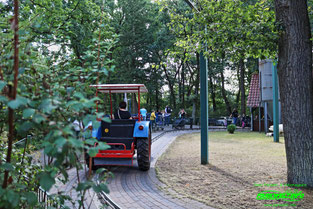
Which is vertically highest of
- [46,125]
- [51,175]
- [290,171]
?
[46,125]

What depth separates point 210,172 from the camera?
6.82 metres

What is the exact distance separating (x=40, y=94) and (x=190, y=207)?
3.40 metres

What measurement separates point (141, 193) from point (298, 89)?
141 inches

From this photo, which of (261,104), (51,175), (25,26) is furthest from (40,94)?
(261,104)

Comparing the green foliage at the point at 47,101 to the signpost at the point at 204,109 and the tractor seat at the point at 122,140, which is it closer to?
the tractor seat at the point at 122,140

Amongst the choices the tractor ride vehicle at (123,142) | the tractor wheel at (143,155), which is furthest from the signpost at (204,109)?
the tractor wheel at (143,155)

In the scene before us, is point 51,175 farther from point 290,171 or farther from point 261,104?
point 261,104

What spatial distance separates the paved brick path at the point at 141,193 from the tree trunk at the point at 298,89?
7.13 feet

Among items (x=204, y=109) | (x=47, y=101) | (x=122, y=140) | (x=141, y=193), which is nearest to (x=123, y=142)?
(x=122, y=140)

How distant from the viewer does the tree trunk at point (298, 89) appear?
514 cm

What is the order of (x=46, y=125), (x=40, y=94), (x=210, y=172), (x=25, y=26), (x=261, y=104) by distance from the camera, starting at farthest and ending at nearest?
1. (x=261, y=104)
2. (x=210, y=172)
3. (x=25, y=26)
4. (x=40, y=94)
5. (x=46, y=125)

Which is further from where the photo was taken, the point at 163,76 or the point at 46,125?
the point at 163,76

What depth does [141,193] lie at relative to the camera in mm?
5242

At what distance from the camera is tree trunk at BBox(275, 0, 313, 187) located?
5145 mm
